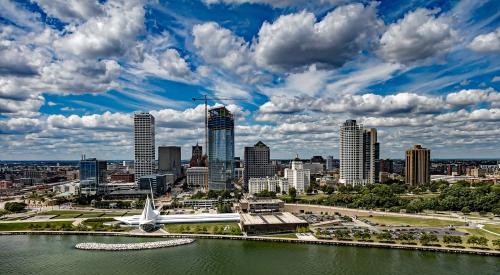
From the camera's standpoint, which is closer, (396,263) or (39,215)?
(396,263)

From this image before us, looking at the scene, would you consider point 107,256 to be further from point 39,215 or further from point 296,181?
point 296,181

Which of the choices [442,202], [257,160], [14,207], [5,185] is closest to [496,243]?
[442,202]

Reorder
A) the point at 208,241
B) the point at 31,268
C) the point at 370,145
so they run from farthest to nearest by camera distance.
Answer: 1. the point at 370,145
2. the point at 208,241
3. the point at 31,268

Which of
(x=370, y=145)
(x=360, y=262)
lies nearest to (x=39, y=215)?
(x=360, y=262)

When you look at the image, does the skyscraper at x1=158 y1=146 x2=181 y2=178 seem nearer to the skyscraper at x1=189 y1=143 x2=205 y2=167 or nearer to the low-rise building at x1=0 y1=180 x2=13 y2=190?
the skyscraper at x1=189 y1=143 x2=205 y2=167

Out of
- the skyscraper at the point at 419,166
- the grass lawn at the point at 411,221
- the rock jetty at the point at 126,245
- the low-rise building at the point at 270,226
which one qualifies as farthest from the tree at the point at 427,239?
the skyscraper at the point at 419,166

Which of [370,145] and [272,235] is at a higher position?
[370,145]

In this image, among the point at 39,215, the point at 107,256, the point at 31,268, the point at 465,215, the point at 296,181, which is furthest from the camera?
the point at 296,181
